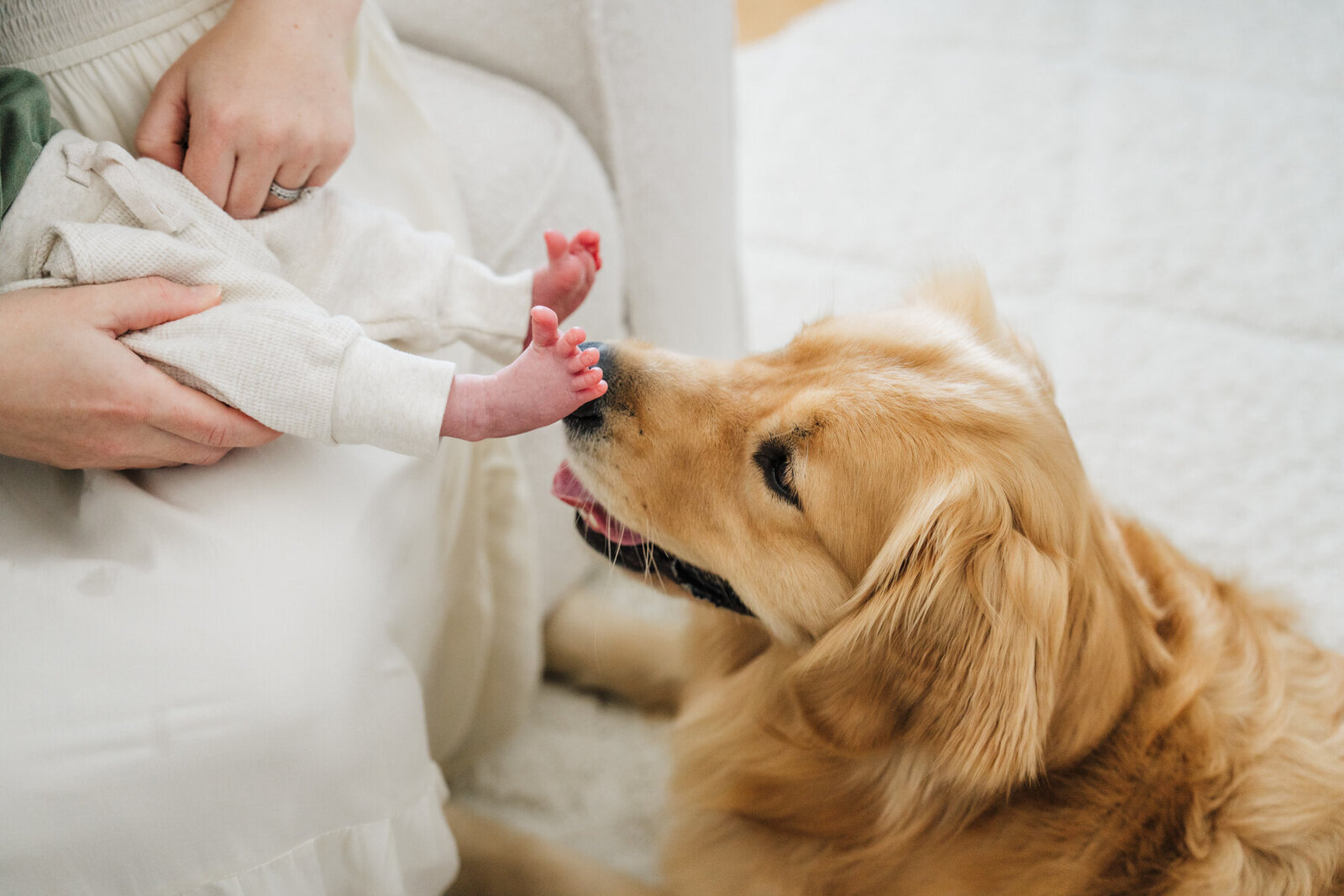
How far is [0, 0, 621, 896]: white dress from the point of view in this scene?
0.69 meters

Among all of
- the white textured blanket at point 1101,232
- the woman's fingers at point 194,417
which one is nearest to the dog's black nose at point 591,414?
the woman's fingers at point 194,417

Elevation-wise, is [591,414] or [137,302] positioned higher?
[137,302]

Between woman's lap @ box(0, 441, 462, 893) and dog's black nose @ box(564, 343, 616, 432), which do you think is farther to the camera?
dog's black nose @ box(564, 343, 616, 432)

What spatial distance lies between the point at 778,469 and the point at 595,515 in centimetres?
23

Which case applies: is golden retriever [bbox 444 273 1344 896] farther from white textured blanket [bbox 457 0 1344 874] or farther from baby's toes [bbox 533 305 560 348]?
white textured blanket [bbox 457 0 1344 874]

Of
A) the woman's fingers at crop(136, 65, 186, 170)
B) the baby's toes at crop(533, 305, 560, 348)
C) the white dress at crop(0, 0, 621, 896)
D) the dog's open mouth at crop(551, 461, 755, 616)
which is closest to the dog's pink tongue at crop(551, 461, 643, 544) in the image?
the dog's open mouth at crop(551, 461, 755, 616)

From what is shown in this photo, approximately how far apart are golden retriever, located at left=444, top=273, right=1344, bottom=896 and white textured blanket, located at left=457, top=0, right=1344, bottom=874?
350 mm

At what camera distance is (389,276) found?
88cm

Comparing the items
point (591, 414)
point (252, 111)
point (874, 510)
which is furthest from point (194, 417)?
point (874, 510)

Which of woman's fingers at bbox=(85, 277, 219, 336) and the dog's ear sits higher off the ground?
woman's fingers at bbox=(85, 277, 219, 336)

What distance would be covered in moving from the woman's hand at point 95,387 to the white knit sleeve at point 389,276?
5.3 inches

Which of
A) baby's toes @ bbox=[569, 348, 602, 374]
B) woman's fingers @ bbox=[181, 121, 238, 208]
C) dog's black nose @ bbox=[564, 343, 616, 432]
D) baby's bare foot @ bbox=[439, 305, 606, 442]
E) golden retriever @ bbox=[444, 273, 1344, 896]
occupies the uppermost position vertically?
woman's fingers @ bbox=[181, 121, 238, 208]

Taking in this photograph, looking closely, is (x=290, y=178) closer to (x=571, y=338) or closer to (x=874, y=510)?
(x=571, y=338)

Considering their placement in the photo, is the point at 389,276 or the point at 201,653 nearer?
the point at 201,653
